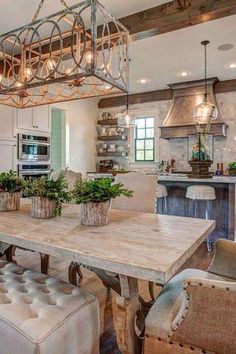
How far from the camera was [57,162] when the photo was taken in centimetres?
629

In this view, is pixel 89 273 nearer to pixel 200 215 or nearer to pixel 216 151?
pixel 200 215

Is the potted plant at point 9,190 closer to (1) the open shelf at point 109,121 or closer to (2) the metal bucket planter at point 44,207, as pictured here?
(2) the metal bucket planter at point 44,207

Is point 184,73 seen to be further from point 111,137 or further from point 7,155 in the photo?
point 7,155

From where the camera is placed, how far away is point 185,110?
19.5ft

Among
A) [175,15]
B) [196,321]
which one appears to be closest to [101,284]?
[196,321]

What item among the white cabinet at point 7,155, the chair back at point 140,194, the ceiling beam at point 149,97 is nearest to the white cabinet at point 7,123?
the white cabinet at point 7,155

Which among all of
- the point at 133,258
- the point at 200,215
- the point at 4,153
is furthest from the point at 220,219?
the point at 4,153

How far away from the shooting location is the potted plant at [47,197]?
1.76 metres

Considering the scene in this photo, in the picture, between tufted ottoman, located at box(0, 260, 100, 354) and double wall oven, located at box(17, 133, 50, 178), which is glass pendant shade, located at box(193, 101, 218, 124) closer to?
double wall oven, located at box(17, 133, 50, 178)

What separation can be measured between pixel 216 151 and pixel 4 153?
440 centimetres

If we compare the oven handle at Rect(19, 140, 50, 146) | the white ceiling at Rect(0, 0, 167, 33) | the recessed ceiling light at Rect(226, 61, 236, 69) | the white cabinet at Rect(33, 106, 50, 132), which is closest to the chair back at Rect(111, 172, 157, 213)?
the white ceiling at Rect(0, 0, 167, 33)

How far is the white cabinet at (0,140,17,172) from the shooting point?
4398 mm

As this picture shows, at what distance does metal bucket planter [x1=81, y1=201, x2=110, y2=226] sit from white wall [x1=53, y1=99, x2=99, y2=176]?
15.3 ft

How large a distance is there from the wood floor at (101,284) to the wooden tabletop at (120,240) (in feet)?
2.47
